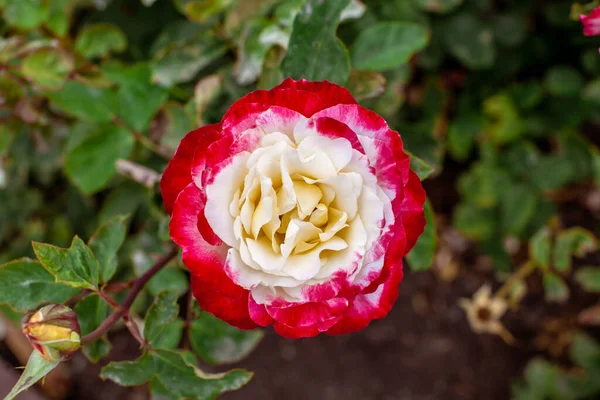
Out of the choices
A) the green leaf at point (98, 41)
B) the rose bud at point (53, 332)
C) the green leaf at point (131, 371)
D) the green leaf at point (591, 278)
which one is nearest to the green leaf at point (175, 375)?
the green leaf at point (131, 371)

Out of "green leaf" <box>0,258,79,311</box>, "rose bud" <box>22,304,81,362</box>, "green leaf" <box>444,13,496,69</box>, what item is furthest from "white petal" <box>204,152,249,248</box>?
"green leaf" <box>444,13,496,69</box>

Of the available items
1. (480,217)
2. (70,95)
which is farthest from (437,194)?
(70,95)

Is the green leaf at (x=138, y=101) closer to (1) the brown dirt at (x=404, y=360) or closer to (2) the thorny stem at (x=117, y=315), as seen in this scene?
(2) the thorny stem at (x=117, y=315)

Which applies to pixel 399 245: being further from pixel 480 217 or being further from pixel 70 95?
pixel 480 217

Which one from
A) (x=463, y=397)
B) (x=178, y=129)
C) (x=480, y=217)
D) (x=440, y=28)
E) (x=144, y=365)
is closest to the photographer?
(x=144, y=365)

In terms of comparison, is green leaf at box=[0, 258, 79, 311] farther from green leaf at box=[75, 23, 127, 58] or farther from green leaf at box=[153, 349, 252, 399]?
green leaf at box=[75, 23, 127, 58]
